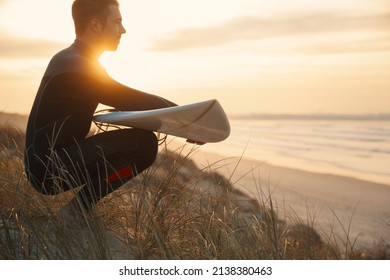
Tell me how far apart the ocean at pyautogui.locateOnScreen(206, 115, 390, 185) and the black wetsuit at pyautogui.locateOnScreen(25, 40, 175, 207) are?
296cm

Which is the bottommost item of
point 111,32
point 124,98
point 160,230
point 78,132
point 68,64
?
point 160,230

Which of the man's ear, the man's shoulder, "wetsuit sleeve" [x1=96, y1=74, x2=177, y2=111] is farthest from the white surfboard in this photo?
the man's ear

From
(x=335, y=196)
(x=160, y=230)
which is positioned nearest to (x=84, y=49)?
(x=160, y=230)

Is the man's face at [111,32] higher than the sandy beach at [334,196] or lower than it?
higher

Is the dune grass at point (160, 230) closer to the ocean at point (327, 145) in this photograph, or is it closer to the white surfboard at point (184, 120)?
the white surfboard at point (184, 120)

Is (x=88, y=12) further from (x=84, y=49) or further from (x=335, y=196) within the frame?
(x=335, y=196)

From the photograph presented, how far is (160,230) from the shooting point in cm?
288

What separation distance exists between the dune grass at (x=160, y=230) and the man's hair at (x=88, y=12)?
76 cm

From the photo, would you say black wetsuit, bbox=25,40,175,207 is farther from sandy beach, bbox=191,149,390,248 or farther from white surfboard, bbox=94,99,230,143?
sandy beach, bbox=191,149,390,248

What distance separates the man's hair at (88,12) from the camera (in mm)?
3105

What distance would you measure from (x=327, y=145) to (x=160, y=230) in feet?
23.5

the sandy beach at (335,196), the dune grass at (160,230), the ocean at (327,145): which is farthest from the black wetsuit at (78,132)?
the ocean at (327,145)

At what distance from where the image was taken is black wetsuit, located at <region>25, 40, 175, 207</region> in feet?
9.83
